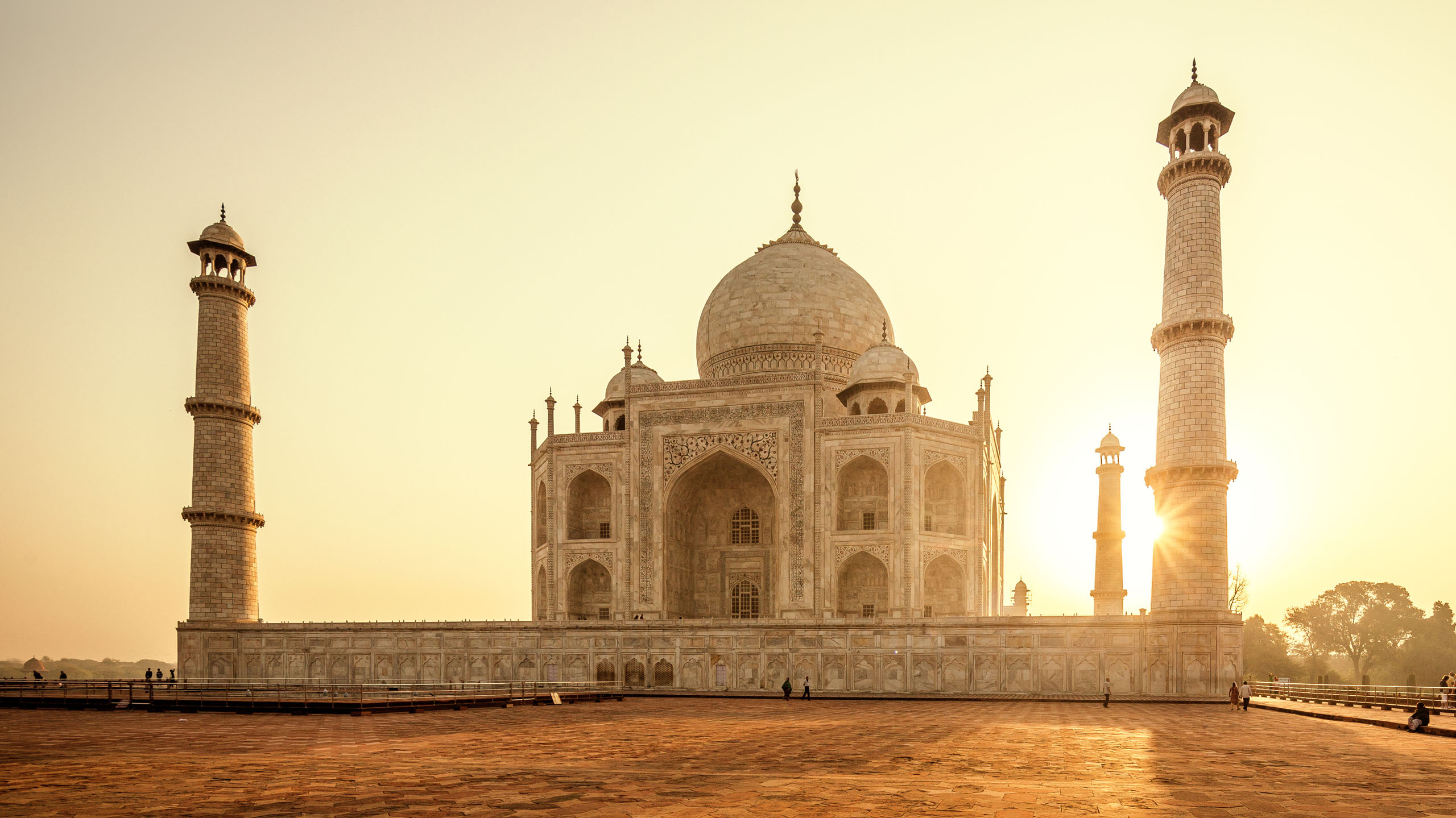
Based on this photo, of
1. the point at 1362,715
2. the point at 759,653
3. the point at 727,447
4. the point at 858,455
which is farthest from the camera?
the point at 727,447

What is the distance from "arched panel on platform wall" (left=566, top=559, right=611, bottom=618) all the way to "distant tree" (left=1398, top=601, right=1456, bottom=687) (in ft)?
124

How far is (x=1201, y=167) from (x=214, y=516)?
2670cm

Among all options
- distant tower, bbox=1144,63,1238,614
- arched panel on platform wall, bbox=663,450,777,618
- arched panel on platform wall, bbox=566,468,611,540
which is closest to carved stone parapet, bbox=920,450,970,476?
arched panel on platform wall, bbox=663,450,777,618

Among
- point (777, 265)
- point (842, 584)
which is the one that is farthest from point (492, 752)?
point (777, 265)

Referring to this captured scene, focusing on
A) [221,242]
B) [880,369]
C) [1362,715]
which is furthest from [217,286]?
[1362,715]

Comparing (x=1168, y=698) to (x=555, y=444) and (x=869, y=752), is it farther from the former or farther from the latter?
(x=555, y=444)

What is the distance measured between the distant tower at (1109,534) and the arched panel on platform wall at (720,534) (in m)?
10.2

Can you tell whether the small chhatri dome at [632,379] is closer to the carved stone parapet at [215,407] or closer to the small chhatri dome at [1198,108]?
the carved stone parapet at [215,407]

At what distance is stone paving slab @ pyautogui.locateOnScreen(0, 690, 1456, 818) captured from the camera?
800 centimetres

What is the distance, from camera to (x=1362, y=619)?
5794 centimetres

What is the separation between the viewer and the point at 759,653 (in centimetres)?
2755

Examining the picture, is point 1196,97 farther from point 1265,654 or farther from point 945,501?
point 1265,654

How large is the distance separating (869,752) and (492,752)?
3.90m

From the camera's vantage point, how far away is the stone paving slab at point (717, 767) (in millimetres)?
8000
